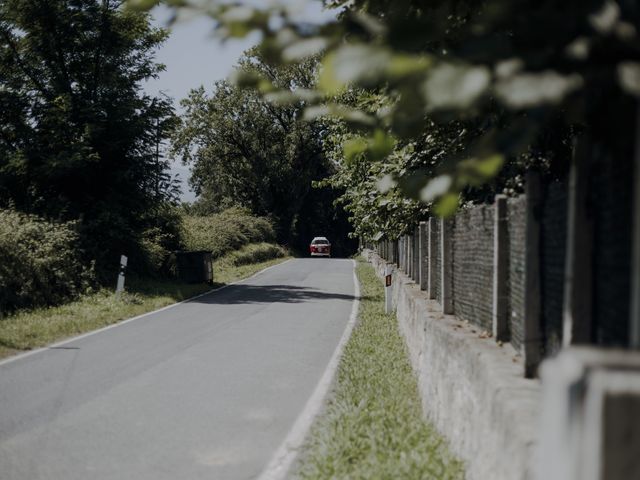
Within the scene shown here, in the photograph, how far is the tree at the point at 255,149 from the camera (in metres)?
56.5

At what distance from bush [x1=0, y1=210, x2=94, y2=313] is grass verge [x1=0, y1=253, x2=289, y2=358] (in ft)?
1.66

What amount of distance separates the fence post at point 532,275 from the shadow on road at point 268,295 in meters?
14.3

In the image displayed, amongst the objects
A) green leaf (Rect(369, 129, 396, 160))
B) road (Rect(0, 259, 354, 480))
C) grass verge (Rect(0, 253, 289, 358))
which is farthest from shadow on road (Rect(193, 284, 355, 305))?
green leaf (Rect(369, 129, 396, 160))

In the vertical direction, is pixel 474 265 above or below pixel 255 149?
below

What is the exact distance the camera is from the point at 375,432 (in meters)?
6.00

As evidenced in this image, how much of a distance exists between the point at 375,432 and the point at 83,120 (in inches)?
702

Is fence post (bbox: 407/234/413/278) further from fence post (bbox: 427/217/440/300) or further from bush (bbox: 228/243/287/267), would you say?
bush (bbox: 228/243/287/267)

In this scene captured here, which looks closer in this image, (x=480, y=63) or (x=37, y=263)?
(x=480, y=63)

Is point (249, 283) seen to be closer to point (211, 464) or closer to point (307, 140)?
point (211, 464)

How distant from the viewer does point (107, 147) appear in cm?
2131

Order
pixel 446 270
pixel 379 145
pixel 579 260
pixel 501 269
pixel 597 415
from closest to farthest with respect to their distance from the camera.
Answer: pixel 597 415 → pixel 379 145 → pixel 579 260 → pixel 501 269 → pixel 446 270

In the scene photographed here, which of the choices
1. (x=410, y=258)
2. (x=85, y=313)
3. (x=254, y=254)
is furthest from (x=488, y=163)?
(x=254, y=254)

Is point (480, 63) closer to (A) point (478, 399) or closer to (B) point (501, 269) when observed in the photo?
(A) point (478, 399)

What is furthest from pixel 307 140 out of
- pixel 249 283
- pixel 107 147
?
pixel 107 147
